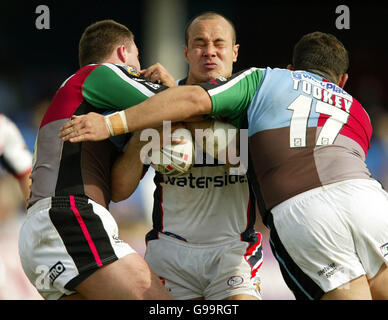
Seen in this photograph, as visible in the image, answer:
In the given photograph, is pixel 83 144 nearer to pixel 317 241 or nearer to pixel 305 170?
pixel 305 170

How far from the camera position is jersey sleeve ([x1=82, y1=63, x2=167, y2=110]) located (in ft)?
12.9

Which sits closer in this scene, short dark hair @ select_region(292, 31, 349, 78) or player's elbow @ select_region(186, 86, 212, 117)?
player's elbow @ select_region(186, 86, 212, 117)

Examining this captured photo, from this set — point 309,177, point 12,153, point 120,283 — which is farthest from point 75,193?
point 12,153

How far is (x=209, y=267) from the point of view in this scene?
15.1 feet

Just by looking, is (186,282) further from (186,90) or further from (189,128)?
(186,90)

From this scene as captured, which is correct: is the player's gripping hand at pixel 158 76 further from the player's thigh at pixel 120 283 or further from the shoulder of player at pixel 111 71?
the player's thigh at pixel 120 283

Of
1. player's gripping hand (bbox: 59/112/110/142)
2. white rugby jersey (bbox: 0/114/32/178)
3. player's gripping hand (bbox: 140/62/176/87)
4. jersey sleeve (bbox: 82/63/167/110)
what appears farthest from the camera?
white rugby jersey (bbox: 0/114/32/178)

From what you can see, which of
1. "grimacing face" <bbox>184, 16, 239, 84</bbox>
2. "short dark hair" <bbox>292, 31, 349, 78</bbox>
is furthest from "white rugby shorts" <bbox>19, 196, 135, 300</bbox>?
"short dark hair" <bbox>292, 31, 349, 78</bbox>

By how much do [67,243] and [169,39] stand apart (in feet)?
29.1

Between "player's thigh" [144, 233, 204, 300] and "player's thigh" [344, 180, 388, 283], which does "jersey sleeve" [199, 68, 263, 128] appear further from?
"player's thigh" [144, 233, 204, 300]

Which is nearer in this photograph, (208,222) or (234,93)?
(234,93)

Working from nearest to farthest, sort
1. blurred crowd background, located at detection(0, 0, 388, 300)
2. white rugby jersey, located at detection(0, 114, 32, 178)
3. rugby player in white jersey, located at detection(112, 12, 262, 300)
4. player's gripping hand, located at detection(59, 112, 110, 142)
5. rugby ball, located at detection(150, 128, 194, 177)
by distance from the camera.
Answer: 1. player's gripping hand, located at detection(59, 112, 110, 142)
2. rugby ball, located at detection(150, 128, 194, 177)
3. rugby player in white jersey, located at detection(112, 12, 262, 300)
4. white rugby jersey, located at detection(0, 114, 32, 178)
5. blurred crowd background, located at detection(0, 0, 388, 300)
